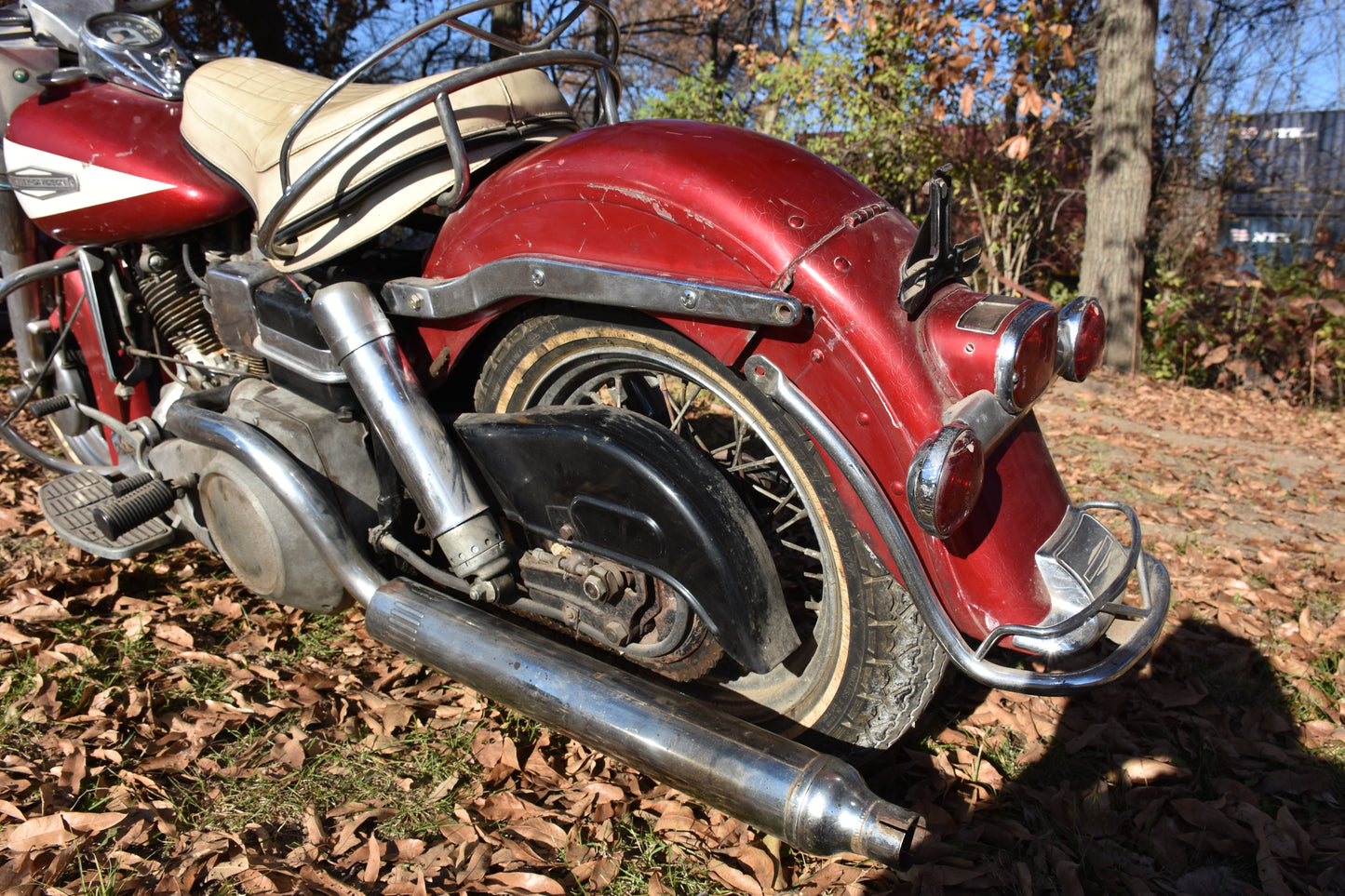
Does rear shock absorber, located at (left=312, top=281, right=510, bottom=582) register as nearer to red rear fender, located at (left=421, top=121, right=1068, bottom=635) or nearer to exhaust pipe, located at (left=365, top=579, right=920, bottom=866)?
exhaust pipe, located at (left=365, top=579, right=920, bottom=866)

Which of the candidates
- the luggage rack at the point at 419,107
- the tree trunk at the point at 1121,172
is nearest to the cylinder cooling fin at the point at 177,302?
the luggage rack at the point at 419,107

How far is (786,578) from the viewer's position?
257cm

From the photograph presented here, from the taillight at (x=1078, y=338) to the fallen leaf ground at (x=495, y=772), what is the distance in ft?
3.30

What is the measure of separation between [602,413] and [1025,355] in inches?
33.3

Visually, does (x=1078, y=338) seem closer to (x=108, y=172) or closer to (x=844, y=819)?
(x=844, y=819)

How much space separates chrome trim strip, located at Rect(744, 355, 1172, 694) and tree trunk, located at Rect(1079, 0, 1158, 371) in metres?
5.82

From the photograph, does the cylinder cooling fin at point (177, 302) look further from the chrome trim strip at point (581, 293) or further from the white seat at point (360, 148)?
the chrome trim strip at point (581, 293)

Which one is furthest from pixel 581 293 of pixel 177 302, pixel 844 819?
pixel 177 302

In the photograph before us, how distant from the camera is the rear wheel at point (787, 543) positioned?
Result: 1.71 m

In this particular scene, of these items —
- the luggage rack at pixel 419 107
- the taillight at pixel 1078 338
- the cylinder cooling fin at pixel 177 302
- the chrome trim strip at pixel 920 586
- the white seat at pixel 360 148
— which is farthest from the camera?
the cylinder cooling fin at pixel 177 302

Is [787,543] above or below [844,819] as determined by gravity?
above

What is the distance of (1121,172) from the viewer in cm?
675

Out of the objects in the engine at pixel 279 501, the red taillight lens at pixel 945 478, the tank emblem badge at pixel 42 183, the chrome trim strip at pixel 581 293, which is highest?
the tank emblem badge at pixel 42 183

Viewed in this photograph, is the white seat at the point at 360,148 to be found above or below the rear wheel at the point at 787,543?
above
